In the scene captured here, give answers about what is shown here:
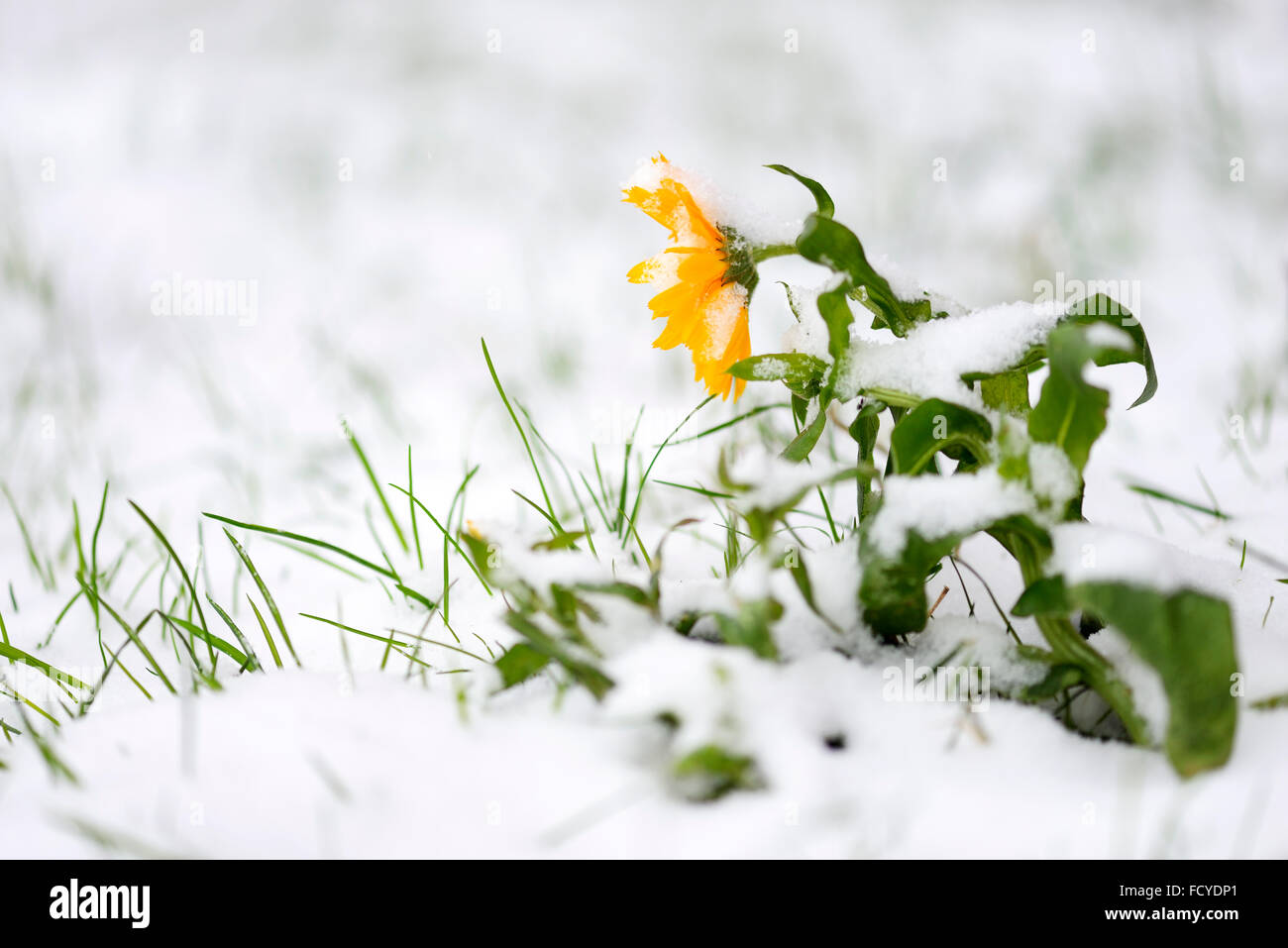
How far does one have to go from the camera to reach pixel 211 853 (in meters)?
0.61

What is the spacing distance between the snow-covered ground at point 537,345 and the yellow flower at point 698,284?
7 centimetres

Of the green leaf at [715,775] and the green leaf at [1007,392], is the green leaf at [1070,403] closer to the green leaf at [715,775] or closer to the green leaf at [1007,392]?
the green leaf at [1007,392]

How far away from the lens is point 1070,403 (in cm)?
66

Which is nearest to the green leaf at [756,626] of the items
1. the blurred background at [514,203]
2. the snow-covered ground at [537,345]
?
the snow-covered ground at [537,345]

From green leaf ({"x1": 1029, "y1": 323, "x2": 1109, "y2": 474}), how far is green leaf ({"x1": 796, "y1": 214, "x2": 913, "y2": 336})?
156 millimetres

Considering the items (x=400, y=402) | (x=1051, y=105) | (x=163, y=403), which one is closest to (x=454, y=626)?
(x=400, y=402)

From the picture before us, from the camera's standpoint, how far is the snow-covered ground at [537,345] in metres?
0.63

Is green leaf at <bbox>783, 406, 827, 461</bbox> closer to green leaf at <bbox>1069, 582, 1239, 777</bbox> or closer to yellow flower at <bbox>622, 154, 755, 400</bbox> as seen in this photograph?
yellow flower at <bbox>622, 154, 755, 400</bbox>

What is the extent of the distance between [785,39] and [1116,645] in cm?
418

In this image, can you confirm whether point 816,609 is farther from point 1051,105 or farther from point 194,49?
point 194,49

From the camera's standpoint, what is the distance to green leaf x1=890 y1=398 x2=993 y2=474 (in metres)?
0.72

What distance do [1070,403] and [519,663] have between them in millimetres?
449
